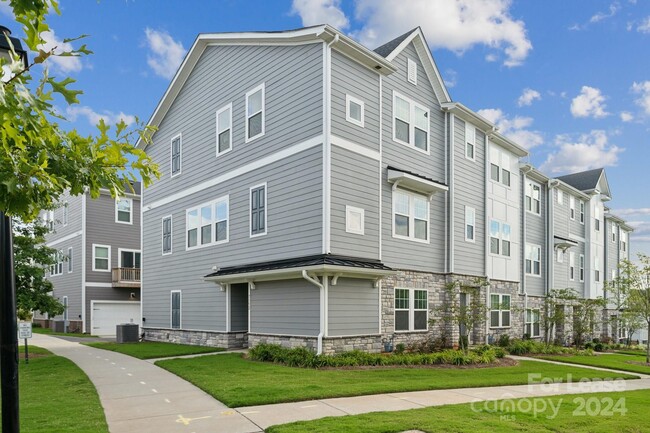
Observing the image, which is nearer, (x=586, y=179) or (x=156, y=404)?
(x=156, y=404)

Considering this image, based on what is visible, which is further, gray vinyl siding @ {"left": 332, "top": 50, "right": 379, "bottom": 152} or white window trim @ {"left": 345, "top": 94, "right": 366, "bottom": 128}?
white window trim @ {"left": 345, "top": 94, "right": 366, "bottom": 128}

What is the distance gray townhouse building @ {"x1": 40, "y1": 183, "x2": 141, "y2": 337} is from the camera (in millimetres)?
29828

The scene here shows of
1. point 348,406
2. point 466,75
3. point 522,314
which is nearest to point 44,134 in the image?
point 348,406

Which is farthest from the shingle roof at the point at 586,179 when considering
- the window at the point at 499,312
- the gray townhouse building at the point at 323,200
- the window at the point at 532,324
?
the window at the point at 499,312

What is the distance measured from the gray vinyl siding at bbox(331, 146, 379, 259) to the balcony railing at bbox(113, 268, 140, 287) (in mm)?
20779

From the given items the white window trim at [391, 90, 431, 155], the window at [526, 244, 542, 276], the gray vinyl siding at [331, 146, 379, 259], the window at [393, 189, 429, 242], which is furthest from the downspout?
the window at [526, 244, 542, 276]

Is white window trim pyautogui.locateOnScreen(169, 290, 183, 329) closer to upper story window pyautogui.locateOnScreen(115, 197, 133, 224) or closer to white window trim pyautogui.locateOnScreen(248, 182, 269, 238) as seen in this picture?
white window trim pyautogui.locateOnScreen(248, 182, 269, 238)

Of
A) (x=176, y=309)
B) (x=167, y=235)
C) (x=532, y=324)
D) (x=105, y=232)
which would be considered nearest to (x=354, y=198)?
(x=176, y=309)

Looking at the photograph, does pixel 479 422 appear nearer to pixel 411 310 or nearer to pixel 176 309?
pixel 411 310

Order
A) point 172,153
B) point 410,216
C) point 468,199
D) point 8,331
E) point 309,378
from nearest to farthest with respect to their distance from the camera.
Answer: point 8,331 < point 309,378 < point 410,216 < point 468,199 < point 172,153

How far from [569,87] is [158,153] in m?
17.8

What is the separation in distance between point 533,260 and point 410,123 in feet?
41.2

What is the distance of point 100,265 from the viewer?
30.4 m

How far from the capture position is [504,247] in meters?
22.1
